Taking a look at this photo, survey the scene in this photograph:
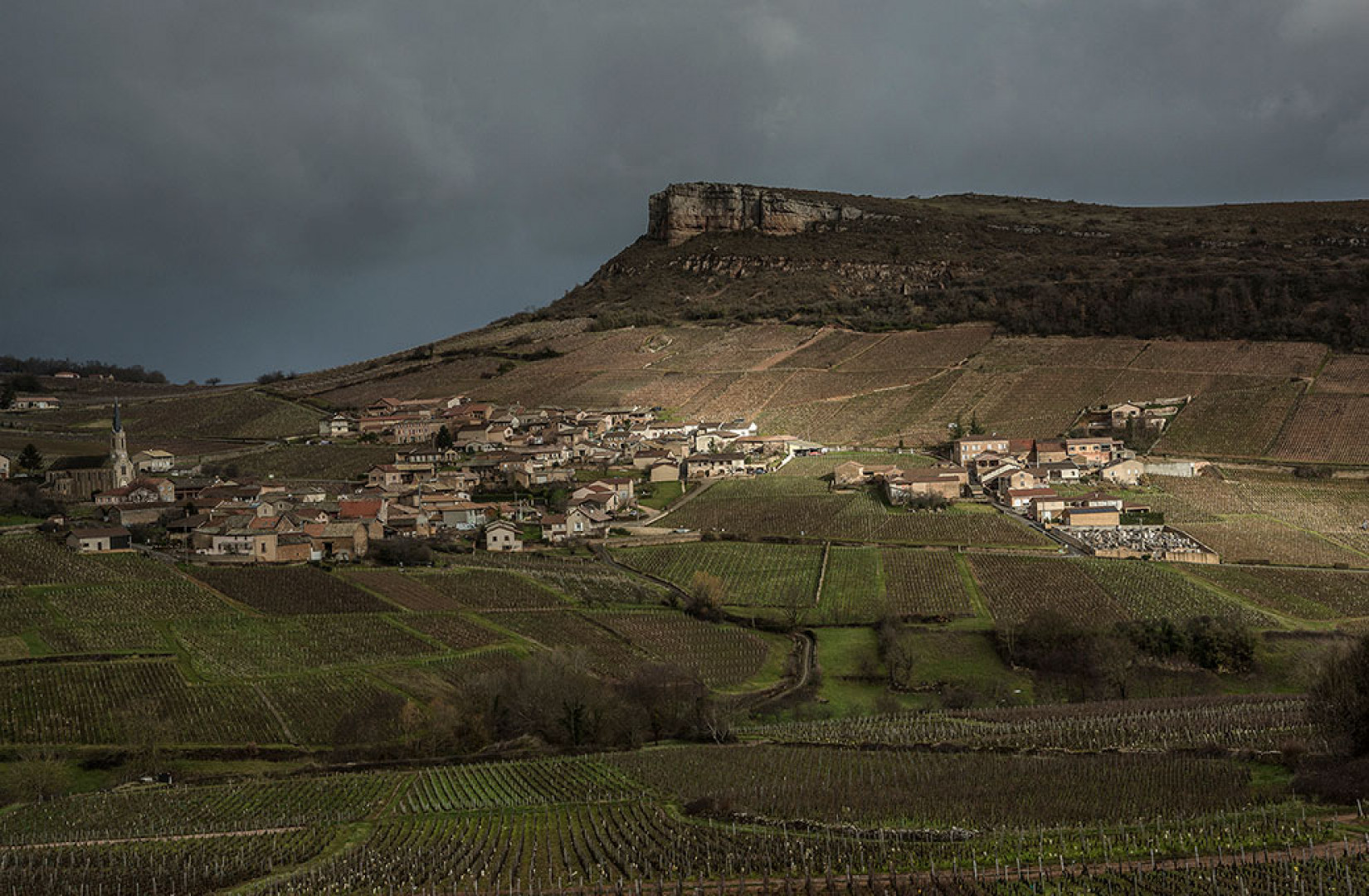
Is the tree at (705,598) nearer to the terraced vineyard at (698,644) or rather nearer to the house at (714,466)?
the terraced vineyard at (698,644)

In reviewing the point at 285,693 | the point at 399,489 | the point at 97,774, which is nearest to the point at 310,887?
the point at 97,774

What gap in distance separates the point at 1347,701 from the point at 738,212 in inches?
4961

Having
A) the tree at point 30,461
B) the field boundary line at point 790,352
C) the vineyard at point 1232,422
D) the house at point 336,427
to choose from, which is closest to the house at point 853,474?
the vineyard at point 1232,422

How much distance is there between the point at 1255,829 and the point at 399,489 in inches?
2184

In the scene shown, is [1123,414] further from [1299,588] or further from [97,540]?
[97,540]

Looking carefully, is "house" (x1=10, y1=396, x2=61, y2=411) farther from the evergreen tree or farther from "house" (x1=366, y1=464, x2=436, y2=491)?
"house" (x1=366, y1=464, x2=436, y2=491)

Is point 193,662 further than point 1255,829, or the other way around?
point 193,662

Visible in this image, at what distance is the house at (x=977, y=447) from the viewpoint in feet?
245

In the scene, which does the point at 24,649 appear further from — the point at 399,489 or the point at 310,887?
the point at 399,489

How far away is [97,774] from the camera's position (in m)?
33.3

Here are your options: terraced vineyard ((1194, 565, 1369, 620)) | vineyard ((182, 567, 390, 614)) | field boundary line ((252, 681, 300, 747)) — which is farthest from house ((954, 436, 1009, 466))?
field boundary line ((252, 681, 300, 747))

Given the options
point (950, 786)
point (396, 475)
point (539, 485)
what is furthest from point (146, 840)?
point (396, 475)

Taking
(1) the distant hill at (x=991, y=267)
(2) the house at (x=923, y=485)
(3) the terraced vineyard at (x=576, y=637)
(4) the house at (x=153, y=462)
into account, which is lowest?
(3) the terraced vineyard at (x=576, y=637)

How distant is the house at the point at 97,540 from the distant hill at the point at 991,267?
73.4 metres
